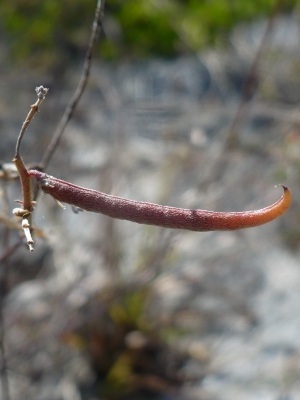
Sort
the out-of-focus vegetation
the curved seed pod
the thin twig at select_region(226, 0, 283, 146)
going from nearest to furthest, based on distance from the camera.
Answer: the curved seed pod → the thin twig at select_region(226, 0, 283, 146) → the out-of-focus vegetation

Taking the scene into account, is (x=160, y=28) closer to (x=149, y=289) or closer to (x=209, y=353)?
(x=149, y=289)

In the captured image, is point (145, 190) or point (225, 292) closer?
point (225, 292)

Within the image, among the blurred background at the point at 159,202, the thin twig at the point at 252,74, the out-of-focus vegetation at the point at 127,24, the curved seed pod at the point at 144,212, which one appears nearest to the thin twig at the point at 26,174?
the curved seed pod at the point at 144,212

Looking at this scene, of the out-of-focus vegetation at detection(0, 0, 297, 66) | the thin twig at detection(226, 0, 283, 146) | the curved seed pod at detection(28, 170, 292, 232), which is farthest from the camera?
the out-of-focus vegetation at detection(0, 0, 297, 66)

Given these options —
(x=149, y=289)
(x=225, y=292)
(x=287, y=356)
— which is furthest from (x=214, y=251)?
(x=287, y=356)

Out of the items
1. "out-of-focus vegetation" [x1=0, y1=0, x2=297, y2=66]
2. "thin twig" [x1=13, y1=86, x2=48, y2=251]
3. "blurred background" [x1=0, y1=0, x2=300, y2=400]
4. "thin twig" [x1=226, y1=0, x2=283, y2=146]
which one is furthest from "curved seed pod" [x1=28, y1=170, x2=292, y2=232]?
"out-of-focus vegetation" [x1=0, y1=0, x2=297, y2=66]

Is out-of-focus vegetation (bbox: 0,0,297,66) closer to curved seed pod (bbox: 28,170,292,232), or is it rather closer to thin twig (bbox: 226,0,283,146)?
thin twig (bbox: 226,0,283,146)
